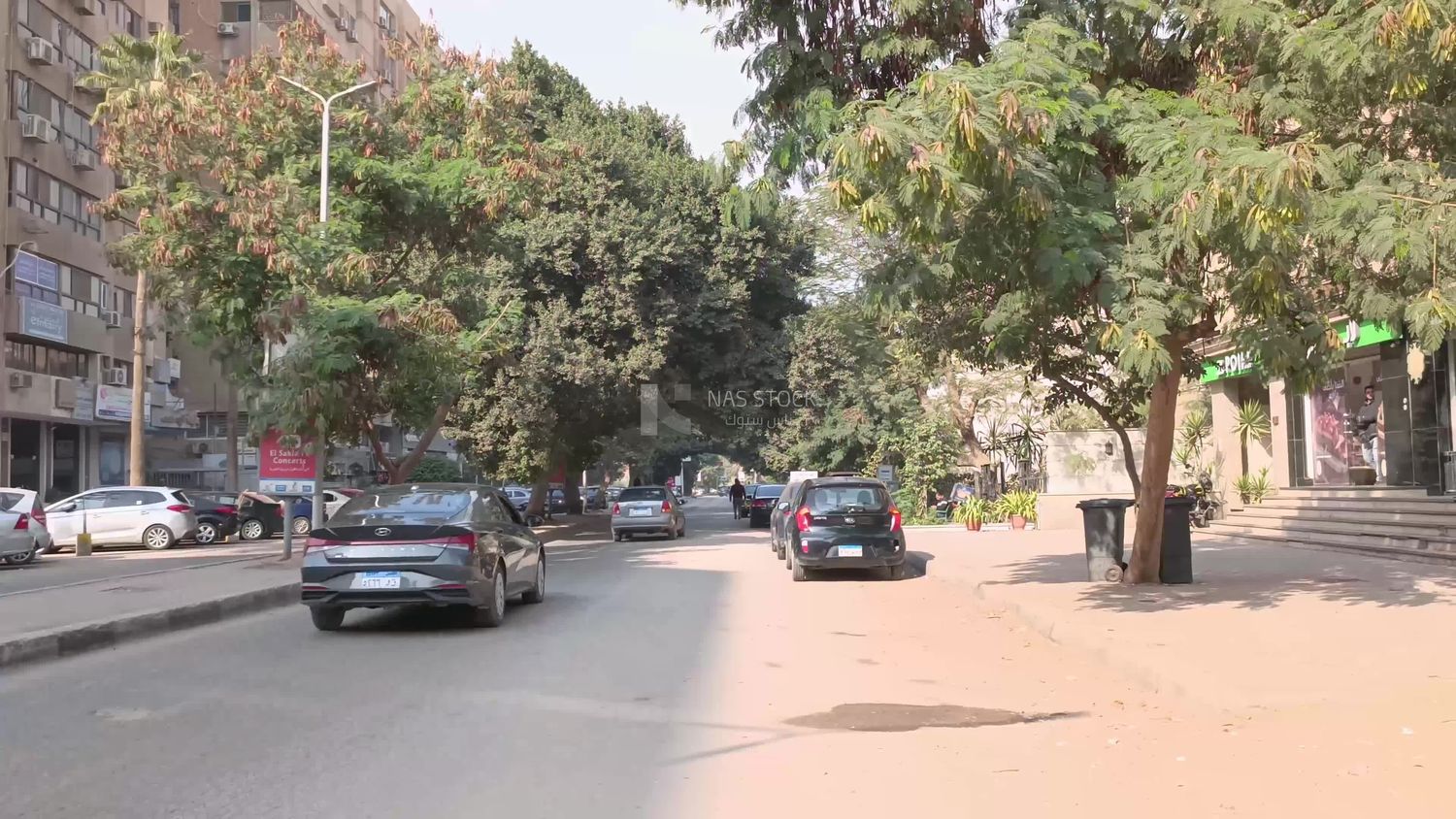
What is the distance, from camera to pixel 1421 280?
9523 mm

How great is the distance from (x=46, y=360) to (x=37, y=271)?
3207 mm

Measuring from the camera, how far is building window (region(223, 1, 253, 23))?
51219mm

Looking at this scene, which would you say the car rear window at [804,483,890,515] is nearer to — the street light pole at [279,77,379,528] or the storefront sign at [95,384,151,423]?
the street light pole at [279,77,379,528]

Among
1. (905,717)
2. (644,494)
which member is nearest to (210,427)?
(644,494)

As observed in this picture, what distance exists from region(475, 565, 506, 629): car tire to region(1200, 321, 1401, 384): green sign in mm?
7418

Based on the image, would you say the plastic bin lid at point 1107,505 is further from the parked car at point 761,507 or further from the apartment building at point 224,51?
the apartment building at point 224,51

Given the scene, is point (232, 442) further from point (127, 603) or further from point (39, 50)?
point (127, 603)

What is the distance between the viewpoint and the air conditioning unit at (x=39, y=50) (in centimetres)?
3644

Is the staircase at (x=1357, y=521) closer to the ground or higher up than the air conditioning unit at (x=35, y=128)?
closer to the ground

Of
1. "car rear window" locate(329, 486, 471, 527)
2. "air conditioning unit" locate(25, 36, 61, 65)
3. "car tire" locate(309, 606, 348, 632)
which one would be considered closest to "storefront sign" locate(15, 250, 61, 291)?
"air conditioning unit" locate(25, 36, 61, 65)

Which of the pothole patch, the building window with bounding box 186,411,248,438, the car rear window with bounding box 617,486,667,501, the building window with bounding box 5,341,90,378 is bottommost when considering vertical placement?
Result: the pothole patch

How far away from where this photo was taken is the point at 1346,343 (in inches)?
805

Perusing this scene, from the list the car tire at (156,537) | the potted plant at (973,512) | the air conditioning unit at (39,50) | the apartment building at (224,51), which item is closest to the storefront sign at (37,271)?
the air conditioning unit at (39,50)

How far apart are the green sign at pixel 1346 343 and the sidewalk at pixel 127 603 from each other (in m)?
10.7
